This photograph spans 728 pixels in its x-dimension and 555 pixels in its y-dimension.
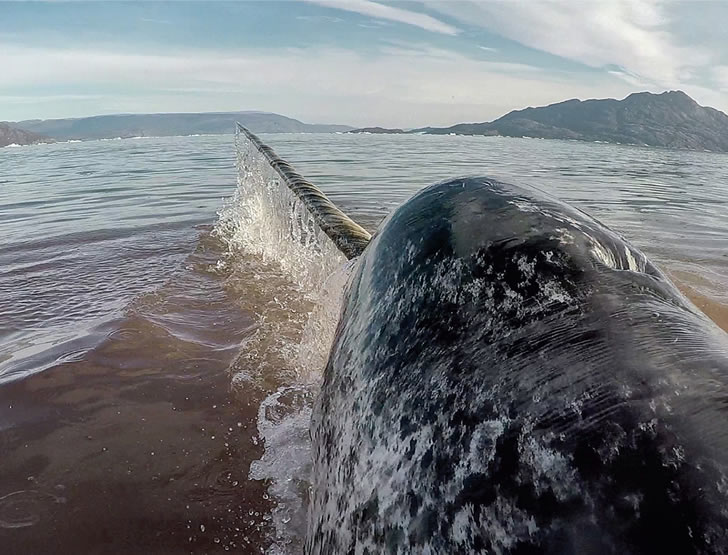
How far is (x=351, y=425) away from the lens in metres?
1.46

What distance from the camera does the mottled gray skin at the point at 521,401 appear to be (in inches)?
33.2

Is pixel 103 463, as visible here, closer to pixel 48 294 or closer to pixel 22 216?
pixel 48 294

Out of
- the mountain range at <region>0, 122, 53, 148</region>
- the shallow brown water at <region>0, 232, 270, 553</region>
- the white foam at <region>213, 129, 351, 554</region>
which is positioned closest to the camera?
the shallow brown water at <region>0, 232, 270, 553</region>

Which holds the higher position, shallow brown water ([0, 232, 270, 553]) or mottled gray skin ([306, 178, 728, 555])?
mottled gray skin ([306, 178, 728, 555])

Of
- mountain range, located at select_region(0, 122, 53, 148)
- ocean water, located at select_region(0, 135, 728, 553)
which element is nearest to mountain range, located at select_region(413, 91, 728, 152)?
mountain range, located at select_region(0, 122, 53, 148)

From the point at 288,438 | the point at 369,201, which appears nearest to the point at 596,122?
the point at 369,201

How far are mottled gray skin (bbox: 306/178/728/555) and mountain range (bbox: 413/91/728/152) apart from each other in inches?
4788

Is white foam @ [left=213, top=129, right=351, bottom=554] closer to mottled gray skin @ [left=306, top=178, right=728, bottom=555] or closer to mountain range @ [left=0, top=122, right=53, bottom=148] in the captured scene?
mottled gray skin @ [left=306, top=178, right=728, bottom=555]

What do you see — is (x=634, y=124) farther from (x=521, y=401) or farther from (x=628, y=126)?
(x=521, y=401)

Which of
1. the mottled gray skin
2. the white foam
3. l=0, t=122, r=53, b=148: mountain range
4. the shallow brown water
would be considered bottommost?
l=0, t=122, r=53, b=148: mountain range

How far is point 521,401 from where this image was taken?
1.03 m

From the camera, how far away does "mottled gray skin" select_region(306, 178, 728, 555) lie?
84 centimetres

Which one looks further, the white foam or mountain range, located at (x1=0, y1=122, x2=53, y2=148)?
mountain range, located at (x1=0, y1=122, x2=53, y2=148)

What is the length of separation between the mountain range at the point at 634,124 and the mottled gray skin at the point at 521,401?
122 meters
